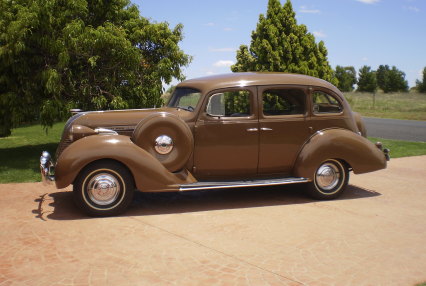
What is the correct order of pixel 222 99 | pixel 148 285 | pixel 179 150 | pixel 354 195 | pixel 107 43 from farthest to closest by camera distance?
pixel 107 43 < pixel 354 195 < pixel 222 99 < pixel 179 150 < pixel 148 285

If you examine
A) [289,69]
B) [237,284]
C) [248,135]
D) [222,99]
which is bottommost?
[237,284]

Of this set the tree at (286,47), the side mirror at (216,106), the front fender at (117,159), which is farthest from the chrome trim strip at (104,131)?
the tree at (286,47)

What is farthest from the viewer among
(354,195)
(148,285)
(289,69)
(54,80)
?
(289,69)

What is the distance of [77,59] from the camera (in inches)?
394

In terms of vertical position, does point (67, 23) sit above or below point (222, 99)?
above

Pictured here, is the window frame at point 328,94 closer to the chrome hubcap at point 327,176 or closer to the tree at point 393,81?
the chrome hubcap at point 327,176

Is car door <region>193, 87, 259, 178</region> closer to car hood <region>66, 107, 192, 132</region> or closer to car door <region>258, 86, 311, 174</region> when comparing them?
car door <region>258, 86, 311, 174</region>

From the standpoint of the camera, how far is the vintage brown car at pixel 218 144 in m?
5.70

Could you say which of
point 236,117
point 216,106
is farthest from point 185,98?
point 236,117

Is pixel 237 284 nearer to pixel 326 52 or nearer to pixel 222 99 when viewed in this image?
pixel 222 99

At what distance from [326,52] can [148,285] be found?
12372 mm

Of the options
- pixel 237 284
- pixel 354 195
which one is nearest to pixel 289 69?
pixel 354 195

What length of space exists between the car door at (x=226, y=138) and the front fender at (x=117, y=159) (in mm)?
565

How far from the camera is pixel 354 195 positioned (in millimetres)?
7000
